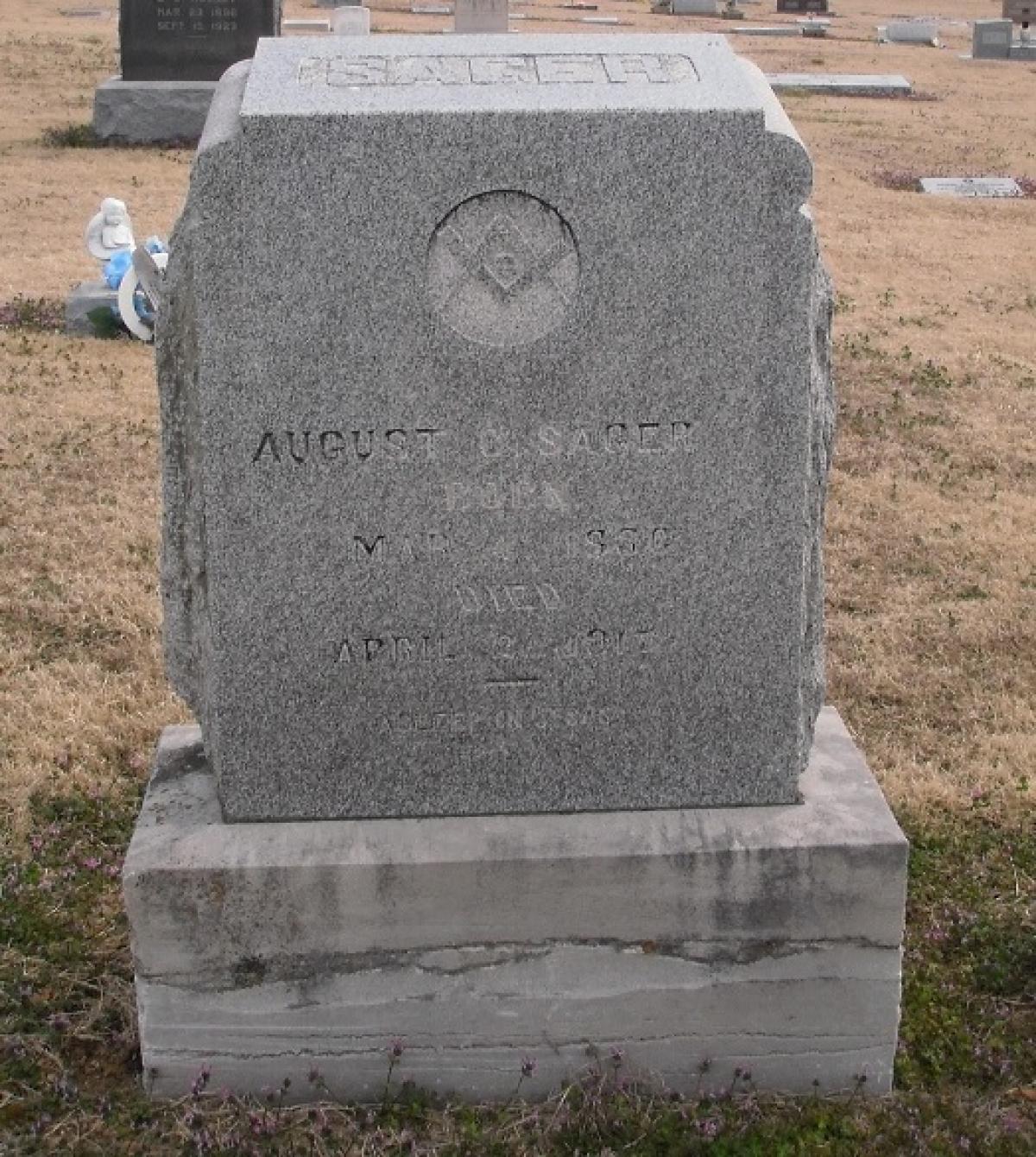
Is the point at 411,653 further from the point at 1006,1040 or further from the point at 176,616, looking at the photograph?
the point at 1006,1040

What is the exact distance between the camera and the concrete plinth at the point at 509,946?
3.46 m

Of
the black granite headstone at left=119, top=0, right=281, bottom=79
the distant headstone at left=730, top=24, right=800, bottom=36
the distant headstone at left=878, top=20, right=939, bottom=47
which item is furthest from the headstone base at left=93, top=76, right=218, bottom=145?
the distant headstone at left=878, top=20, right=939, bottom=47

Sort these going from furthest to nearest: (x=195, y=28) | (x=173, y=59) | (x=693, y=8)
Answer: (x=693, y=8)
(x=173, y=59)
(x=195, y=28)

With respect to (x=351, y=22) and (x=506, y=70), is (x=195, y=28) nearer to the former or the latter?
(x=351, y=22)

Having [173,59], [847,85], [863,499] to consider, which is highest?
[173,59]

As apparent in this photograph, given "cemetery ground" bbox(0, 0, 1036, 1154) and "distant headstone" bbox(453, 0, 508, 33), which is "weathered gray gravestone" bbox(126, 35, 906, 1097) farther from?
"distant headstone" bbox(453, 0, 508, 33)

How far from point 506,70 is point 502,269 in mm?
458

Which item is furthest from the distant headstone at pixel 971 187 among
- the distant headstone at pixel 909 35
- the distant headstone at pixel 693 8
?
the distant headstone at pixel 693 8

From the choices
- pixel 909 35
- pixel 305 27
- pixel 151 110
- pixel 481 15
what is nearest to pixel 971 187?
pixel 151 110

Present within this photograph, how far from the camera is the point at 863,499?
745 cm

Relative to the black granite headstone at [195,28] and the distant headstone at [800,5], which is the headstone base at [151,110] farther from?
the distant headstone at [800,5]

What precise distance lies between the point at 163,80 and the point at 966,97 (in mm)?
12672

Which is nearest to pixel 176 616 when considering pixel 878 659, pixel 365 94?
pixel 365 94

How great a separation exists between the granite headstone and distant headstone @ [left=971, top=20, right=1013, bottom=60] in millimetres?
29877
